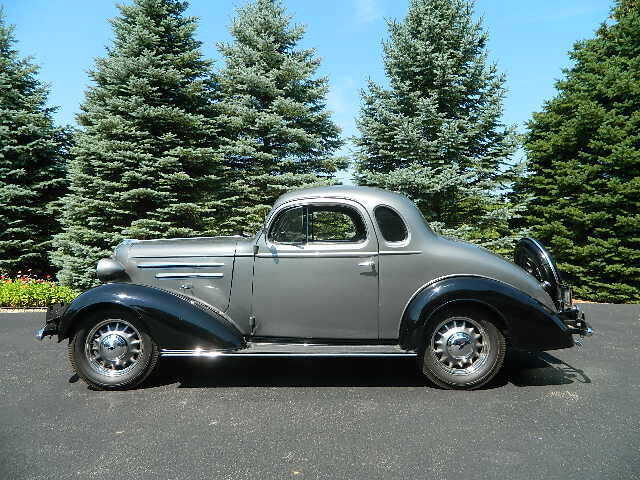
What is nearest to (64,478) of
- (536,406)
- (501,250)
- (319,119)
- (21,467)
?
(21,467)

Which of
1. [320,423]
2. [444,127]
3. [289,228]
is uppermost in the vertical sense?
[444,127]

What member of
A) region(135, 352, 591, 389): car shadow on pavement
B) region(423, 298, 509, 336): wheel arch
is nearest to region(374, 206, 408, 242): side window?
region(423, 298, 509, 336): wheel arch

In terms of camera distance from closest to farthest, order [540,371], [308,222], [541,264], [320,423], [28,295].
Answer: [320,423] < [308,222] < [541,264] < [540,371] < [28,295]

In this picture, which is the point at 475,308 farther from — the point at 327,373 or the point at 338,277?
the point at 327,373

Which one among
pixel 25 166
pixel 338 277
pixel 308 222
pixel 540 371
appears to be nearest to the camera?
pixel 338 277

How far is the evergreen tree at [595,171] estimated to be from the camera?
13836mm

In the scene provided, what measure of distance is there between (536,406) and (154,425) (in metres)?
3.18

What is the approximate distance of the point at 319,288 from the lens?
4.45 meters

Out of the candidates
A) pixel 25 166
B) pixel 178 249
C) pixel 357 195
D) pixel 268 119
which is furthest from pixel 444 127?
pixel 25 166

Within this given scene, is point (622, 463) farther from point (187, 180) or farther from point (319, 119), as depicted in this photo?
point (319, 119)

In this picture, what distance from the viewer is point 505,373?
15.9ft

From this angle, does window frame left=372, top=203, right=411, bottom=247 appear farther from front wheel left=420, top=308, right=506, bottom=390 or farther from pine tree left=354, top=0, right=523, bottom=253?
pine tree left=354, top=0, right=523, bottom=253

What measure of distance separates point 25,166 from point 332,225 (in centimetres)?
1444

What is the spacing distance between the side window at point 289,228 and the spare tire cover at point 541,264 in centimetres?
254
